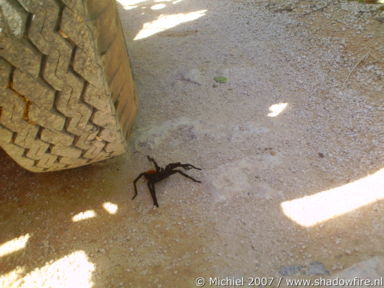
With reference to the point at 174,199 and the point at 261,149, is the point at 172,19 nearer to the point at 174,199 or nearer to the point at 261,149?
the point at 261,149

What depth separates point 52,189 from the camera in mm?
2275

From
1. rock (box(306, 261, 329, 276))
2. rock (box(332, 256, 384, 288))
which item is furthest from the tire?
rock (box(332, 256, 384, 288))

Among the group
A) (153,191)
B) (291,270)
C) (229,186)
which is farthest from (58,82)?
(291,270)

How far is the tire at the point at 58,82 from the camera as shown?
1.25 metres

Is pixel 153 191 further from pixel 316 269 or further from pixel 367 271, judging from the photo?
pixel 367 271

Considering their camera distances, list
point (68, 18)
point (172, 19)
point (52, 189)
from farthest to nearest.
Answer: point (172, 19)
point (52, 189)
point (68, 18)

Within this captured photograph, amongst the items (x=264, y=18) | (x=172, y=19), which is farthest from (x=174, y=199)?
(x=172, y=19)

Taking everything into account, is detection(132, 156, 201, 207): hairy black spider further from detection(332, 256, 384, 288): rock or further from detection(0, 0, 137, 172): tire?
detection(332, 256, 384, 288): rock

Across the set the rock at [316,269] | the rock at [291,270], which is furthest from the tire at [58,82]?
the rock at [316,269]

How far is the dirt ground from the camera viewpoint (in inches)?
72.5

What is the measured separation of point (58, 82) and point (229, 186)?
1255mm

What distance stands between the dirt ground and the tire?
439 mm

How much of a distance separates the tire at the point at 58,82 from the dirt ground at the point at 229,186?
439 mm

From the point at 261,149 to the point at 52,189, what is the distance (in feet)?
4.95
